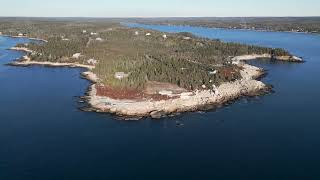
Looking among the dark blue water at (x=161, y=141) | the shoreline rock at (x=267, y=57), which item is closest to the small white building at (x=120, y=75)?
the dark blue water at (x=161, y=141)

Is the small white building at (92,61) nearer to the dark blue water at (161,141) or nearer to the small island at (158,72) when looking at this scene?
the small island at (158,72)

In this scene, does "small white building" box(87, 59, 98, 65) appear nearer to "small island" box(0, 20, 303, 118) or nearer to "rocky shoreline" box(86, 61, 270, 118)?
"small island" box(0, 20, 303, 118)

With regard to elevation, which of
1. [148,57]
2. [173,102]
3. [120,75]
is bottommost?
[173,102]

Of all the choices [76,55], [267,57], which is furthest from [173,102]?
[267,57]

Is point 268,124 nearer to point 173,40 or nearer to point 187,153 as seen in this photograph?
point 187,153

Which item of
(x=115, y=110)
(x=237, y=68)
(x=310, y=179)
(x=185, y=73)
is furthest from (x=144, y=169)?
(x=237, y=68)

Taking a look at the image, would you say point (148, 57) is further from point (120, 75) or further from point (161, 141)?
point (161, 141)
